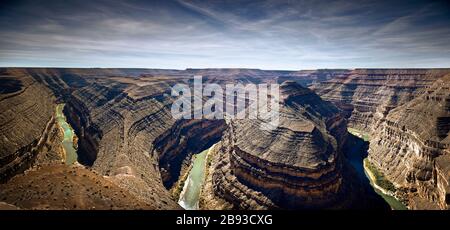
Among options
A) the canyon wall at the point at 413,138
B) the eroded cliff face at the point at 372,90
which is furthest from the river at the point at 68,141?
the eroded cliff face at the point at 372,90

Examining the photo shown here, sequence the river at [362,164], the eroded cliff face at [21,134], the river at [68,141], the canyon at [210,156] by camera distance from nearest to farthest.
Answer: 1. the canyon at [210,156]
2. the eroded cliff face at [21,134]
3. the river at [362,164]
4. the river at [68,141]

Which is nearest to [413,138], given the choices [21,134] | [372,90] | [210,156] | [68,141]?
[210,156]

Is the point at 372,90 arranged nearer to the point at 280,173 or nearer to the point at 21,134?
the point at 280,173

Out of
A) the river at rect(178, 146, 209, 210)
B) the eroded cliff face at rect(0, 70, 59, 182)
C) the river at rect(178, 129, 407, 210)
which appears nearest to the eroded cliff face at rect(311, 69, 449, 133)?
the river at rect(178, 129, 407, 210)

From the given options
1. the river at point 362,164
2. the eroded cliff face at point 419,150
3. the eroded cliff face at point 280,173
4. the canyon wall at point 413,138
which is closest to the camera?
the eroded cliff face at point 280,173

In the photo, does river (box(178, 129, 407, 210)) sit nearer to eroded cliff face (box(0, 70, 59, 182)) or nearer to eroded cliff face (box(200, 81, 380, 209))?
eroded cliff face (box(200, 81, 380, 209))

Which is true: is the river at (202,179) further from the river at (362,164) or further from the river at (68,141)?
the river at (68,141)
